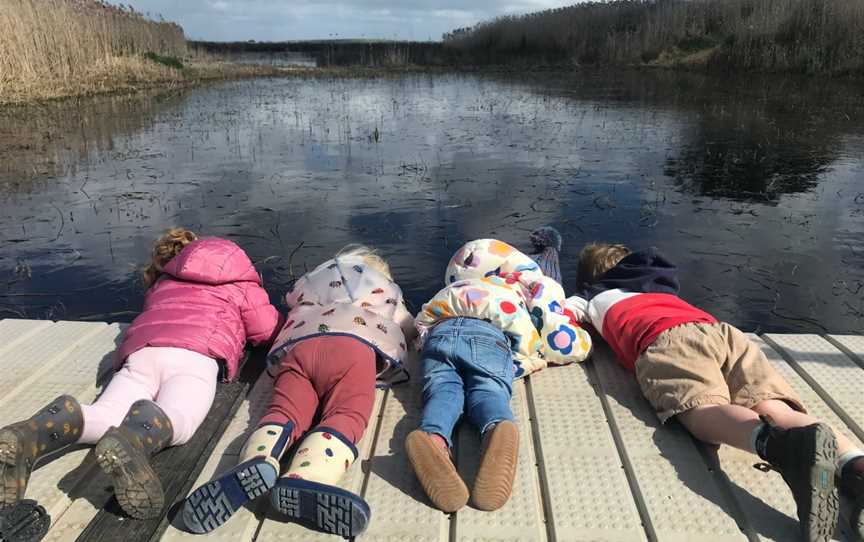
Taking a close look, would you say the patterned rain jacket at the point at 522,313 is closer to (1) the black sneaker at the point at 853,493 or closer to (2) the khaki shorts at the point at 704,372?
(2) the khaki shorts at the point at 704,372

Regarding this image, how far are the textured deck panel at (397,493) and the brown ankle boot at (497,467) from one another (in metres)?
0.17

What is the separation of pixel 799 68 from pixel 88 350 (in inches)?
876

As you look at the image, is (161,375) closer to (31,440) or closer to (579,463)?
(31,440)

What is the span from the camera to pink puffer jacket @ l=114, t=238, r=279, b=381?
3352 mm

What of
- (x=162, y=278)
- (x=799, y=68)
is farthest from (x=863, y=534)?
(x=799, y=68)

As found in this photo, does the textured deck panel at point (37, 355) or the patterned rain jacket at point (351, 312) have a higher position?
the patterned rain jacket at point (351, 312)

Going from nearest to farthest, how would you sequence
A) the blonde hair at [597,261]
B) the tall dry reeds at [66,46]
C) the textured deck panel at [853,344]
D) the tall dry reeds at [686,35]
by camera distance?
the textured deck panel at [853,344] → the blonde hair at [597,261] → the tall dry reeds at [66,46] → the tall dry reeds at [686,35]

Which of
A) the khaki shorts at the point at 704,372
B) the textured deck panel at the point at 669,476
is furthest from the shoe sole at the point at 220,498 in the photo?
the khaki shorts at the point at 704,372

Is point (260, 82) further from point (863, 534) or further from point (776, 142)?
point (863, 534)

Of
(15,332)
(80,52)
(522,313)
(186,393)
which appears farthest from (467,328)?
(80,52)

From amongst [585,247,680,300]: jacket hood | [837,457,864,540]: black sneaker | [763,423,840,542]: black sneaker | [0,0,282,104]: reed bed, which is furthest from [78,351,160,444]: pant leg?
[0,0,282,104]: reed bed

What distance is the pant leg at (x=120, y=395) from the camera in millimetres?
2826

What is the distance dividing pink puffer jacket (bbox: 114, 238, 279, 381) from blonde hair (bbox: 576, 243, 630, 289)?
2103 millimetres

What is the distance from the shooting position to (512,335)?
11.5 ft
